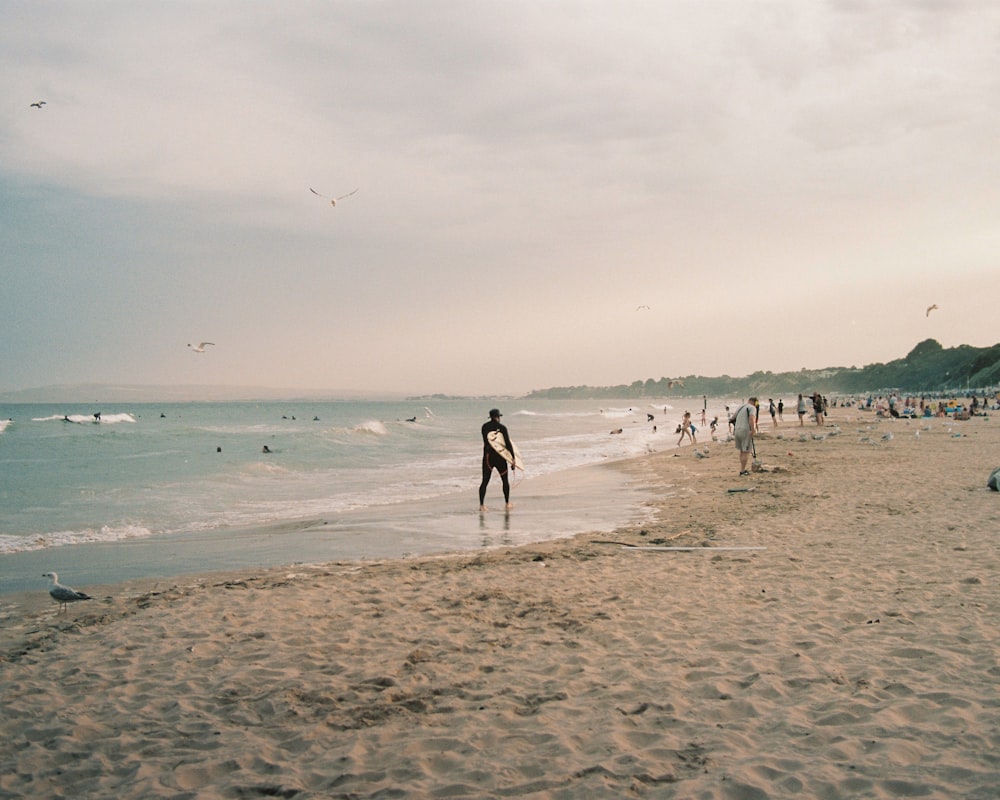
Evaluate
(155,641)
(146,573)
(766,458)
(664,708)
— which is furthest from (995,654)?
(766,458)

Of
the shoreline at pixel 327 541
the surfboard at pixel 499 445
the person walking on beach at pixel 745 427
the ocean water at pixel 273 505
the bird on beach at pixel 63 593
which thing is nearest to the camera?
the bird on beach at pixel 63 593

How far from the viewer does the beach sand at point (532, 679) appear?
11.2 feet

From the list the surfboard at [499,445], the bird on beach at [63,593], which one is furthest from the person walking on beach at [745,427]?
the bird on beach at [63,593]

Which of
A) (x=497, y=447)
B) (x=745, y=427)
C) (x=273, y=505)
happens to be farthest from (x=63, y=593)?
(x=745, y=427)

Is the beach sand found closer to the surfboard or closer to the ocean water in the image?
the ocean water

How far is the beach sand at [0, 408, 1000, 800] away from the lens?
11.2ft

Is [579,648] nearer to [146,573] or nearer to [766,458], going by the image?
[146,573]

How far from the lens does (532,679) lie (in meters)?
4.55

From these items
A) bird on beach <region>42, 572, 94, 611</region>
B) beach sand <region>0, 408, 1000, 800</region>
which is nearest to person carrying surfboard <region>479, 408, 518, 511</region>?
beach sand <region>0, 408, 1000, 800</region>

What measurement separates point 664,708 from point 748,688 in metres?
Answer: 0.62

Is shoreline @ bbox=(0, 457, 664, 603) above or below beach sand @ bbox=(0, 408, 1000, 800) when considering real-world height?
below

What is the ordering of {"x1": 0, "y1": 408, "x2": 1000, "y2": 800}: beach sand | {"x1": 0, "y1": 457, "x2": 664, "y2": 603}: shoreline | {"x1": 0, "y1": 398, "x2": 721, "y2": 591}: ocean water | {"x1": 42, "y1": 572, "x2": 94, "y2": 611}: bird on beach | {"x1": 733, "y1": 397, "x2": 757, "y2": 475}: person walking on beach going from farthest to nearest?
{"x1": 733, "y1": 397, "x2": 757, "y2": 475}: person walking on beach → {"x1": 0, "y1": 398, "x2": 721, "y2": 591}: ocean water → {"x1": 0, "y1": 457, "x2": 664, "y2": 603}: shoreline → {"x1": 42, "y1": 572, "x2": 94, "y2": 611}: bird on beach → {"x1": 0, "y1": 408, "x2": 1000, "y2": 800}: beach sand

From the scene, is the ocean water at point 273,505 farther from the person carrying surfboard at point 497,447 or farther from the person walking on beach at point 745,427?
the person walking on beach at point 745,427

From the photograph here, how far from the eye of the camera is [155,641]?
561 cm
